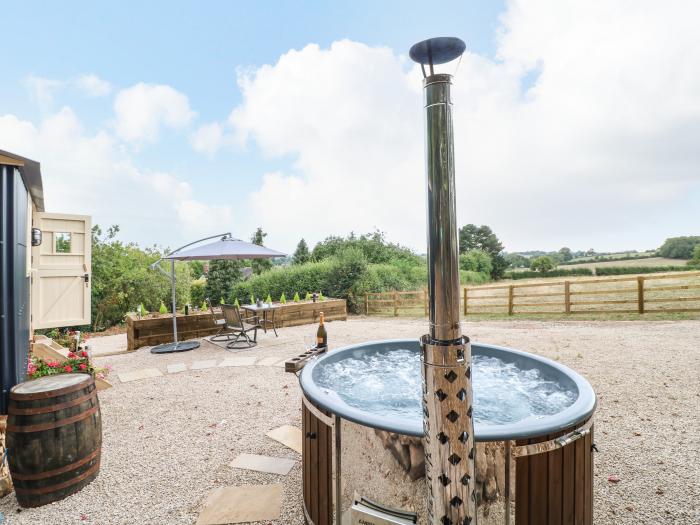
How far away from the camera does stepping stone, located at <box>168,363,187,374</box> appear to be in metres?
5.12

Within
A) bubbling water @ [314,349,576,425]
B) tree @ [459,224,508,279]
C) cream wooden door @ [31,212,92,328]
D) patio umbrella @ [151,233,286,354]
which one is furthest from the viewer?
tree @ [459,224,508,279]

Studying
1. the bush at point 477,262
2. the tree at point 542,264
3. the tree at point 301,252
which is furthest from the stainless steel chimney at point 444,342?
the tree at point 542,264

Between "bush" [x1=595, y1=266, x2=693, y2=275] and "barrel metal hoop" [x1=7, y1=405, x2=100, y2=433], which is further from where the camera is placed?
"bush" [x1=595, y1=266, x2=693, y2=275]

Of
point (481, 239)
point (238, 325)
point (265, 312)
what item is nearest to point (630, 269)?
point (481, 239)

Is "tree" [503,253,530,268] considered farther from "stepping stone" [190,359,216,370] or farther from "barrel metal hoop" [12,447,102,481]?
"barrel metal hoop" [12,447,102,481]

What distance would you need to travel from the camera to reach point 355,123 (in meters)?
6.86

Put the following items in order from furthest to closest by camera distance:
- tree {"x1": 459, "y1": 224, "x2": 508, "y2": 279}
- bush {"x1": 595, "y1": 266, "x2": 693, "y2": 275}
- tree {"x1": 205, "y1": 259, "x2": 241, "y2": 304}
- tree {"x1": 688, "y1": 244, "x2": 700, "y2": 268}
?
1. tree {"x1": 459, "y1": 224, "x2": 508, "y2": 279}
2. bush {"x1": 595, "y1": 266, "x2": 693, "y2": 275}
3. tree {"x1": 688, "y1": 244, "x2": 700, "y2": 268}
4. tree {"x1": 205, "y1": 259, "x2": 241, "y2": 304}

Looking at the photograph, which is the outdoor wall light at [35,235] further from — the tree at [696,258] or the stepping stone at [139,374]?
the tree at [696,258]

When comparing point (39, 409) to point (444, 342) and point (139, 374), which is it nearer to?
point (444, 342)

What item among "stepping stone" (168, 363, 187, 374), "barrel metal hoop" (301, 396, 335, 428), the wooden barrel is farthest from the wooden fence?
the wooden barrel

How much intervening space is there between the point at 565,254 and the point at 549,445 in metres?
28.8

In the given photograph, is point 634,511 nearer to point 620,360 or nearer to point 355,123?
point 620,360

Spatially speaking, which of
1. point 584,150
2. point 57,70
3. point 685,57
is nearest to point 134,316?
point 57,70

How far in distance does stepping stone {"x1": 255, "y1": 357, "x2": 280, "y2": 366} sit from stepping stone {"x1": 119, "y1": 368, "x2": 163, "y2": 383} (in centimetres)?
136
